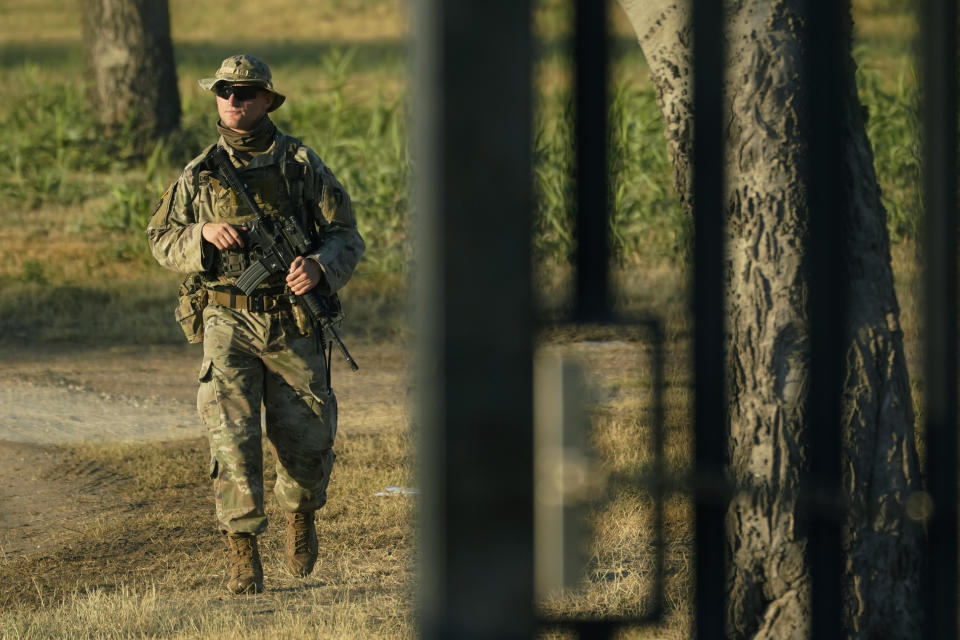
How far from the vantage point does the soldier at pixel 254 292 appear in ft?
19.4

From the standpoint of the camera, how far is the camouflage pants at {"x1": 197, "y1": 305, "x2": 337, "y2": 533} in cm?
593

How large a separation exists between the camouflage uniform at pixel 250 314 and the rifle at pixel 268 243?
0.14ft

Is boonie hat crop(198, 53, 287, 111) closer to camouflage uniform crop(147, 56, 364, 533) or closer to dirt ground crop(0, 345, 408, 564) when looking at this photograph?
camouflage uniform crop(147, 56, 364, 533)

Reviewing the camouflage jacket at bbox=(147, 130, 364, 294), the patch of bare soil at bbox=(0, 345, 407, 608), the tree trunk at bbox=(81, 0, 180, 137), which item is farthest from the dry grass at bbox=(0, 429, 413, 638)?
the tree trunk at bbox=(81, 0, 180, 137)

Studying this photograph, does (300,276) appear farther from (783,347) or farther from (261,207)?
(783,347)

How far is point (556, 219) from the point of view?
1.96 m

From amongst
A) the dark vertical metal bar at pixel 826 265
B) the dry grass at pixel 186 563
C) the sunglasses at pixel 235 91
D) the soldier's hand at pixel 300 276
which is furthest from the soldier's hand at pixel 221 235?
the dark vertical metal bar at pixel 826 265

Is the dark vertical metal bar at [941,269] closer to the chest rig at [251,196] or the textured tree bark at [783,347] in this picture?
the textured tree bark at [783,347]

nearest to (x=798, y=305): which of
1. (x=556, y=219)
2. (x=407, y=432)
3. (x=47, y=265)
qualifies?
(x=556, y=219)

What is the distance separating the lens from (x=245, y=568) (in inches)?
242

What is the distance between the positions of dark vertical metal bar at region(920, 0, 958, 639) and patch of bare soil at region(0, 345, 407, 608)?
479cm

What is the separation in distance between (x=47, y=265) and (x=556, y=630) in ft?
42.8

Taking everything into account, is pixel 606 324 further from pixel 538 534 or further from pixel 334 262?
pixel 334 262

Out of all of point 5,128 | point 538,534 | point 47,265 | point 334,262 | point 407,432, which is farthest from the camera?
point 5,128
